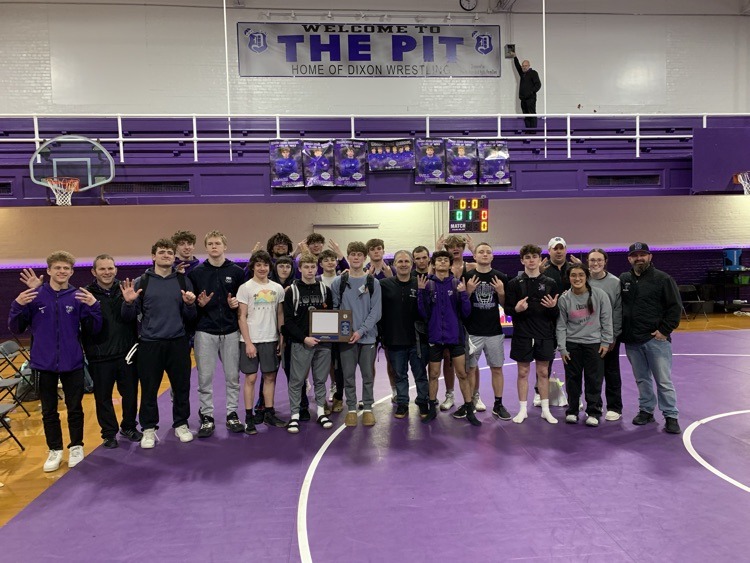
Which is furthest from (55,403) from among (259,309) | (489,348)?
(489,348)

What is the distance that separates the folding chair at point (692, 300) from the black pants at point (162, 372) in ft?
45.0

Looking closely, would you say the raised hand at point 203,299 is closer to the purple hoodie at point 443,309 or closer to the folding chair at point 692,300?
the purple hoodie at point 443,309

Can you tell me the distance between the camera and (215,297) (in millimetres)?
5996

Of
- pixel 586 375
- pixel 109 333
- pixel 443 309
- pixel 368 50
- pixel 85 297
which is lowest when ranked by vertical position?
pixel 586 375

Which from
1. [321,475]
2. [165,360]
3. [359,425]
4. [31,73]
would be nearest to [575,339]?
[359,425]

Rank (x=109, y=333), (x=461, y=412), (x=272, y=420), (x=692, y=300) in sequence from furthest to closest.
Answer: (x=692, y=300)
(x=461, y=412)
(x=272, y=420)
(x=109, y=333)

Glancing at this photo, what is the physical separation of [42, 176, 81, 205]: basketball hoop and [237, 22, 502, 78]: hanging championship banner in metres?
6.40

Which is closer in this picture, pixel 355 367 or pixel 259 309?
pixel 259 309

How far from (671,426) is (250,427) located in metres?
4.89

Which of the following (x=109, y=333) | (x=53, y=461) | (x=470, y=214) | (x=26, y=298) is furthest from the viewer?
(x=470, y=214)

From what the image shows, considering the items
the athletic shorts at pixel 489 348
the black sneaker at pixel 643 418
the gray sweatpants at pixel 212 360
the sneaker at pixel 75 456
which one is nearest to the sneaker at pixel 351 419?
the gray sweatpants at pixel 212 360

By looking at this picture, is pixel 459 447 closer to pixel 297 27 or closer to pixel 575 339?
pixel 575 339

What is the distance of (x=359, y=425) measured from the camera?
6289mm

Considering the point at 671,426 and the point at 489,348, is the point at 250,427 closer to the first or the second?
the point at 489,348
